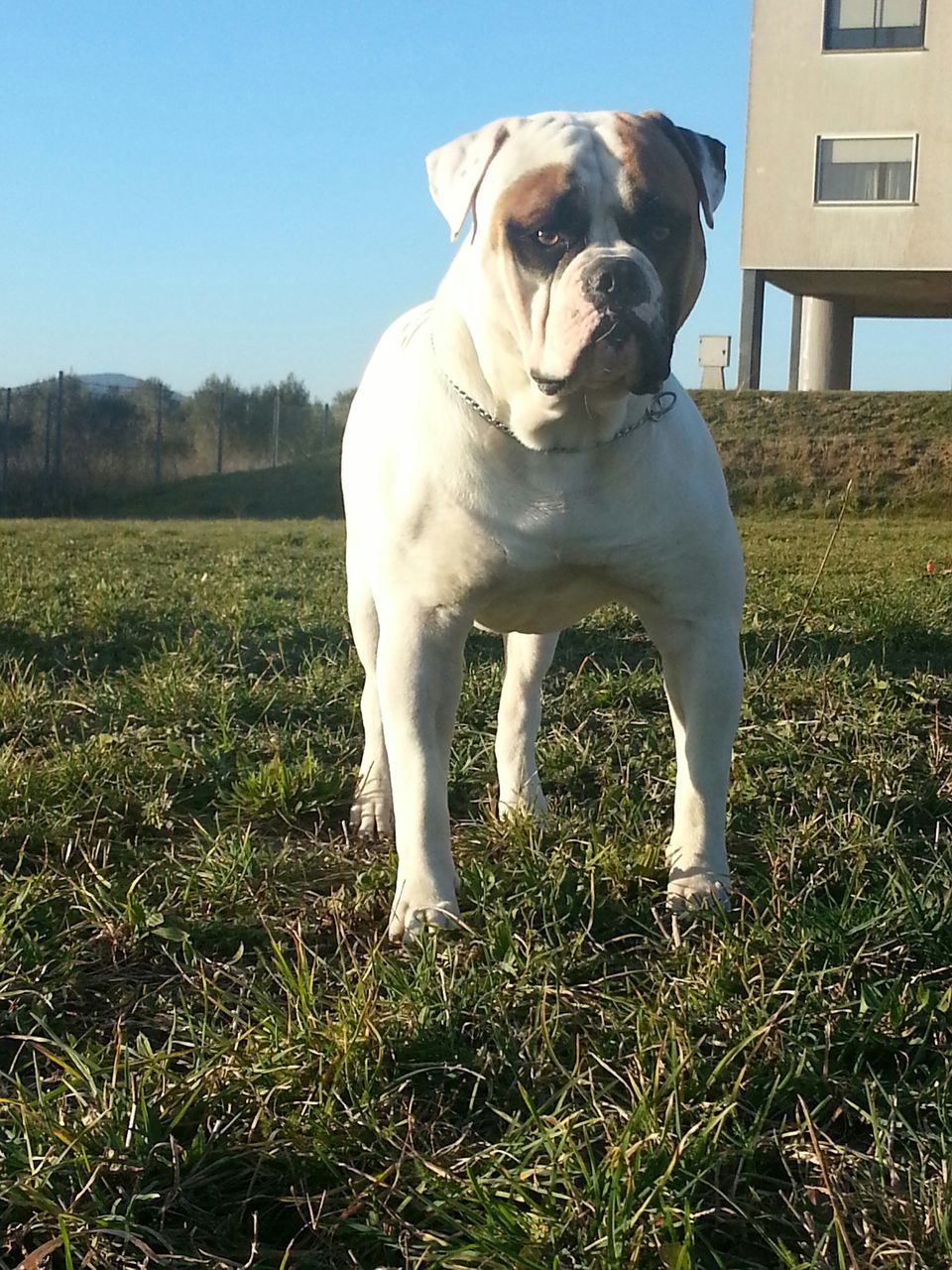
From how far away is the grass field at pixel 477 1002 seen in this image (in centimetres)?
160

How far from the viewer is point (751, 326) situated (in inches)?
782

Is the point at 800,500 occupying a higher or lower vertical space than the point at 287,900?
higher

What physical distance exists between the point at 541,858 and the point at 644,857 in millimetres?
219

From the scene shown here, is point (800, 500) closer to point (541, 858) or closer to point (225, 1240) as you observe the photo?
point (541, 858)

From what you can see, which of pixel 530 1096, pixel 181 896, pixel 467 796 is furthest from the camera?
pixel 467 796

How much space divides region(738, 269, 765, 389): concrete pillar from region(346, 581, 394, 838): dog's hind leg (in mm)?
17536

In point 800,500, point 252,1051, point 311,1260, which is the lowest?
point 311,1260

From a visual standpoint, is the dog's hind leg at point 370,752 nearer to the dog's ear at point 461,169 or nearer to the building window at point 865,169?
the dog's ear at point 461,169

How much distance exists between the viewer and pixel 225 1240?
1601 mm

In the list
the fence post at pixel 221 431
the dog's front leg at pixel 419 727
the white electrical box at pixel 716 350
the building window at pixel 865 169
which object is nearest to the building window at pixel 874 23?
the building window at pixel 865 169

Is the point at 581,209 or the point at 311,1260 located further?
the point at 581,209

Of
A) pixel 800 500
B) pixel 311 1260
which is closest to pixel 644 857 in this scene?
pixel 311 1260

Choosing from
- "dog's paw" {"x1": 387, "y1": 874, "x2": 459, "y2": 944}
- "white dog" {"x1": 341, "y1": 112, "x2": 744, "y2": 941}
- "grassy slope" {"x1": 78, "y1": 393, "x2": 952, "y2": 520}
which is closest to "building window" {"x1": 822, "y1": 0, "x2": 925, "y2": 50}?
"grassy slope" {"x1": 78, "y1": 393, "x2": 952, "y2": 520}

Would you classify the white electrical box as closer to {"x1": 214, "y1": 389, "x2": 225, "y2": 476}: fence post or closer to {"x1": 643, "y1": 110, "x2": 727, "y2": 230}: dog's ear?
{"x1": 214, "y1": 389, "x2": 225, "y2": 476}: fence post
